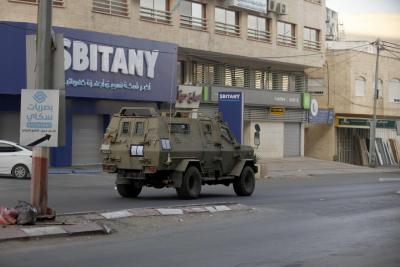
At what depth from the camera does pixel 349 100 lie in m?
49.8

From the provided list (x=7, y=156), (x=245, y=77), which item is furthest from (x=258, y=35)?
(x=7, y=156)

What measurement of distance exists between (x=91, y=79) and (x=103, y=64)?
3.46 ft

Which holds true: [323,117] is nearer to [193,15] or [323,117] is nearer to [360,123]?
[360,123]

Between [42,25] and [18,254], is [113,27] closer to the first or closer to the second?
[42,25]

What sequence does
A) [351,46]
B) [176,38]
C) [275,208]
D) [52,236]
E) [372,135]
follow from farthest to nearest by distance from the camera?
[351,46] → [372,135] → [176,38] → [275,208] → [52,236]

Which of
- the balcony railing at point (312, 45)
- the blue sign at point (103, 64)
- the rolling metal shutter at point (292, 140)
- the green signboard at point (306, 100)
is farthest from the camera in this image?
the green signboard at point (306, 100)

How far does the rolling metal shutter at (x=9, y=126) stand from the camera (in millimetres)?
29719

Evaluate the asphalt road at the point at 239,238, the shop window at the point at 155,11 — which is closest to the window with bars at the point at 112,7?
the shop window at the point at 155,11

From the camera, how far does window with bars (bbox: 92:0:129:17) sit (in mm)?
31453

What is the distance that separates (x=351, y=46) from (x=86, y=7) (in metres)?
28.3

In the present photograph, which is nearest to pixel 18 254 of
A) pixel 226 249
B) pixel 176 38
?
pixel 226 249

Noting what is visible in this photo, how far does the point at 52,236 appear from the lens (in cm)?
1062

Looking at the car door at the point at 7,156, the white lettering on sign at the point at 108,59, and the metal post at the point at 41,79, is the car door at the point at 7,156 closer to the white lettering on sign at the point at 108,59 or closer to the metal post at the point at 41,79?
the white lettering on sign at the point at 108,59

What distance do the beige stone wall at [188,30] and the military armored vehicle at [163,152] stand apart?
41.4 ft
